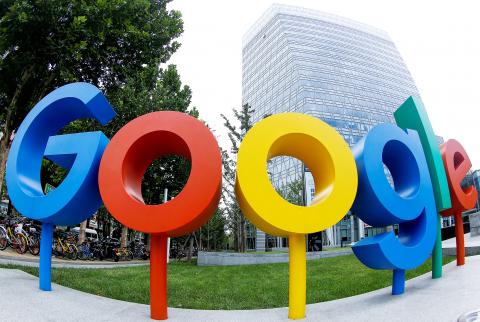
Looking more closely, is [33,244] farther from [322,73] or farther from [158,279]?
[322,73]

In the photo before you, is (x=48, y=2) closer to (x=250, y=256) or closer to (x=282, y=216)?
(x=282, y=216)

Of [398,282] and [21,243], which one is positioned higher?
[398,282]

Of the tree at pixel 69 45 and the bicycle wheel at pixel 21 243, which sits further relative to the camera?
the bicycle wheel at pixel 21 243

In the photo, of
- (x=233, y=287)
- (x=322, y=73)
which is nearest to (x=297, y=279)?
(x=233, y=287)

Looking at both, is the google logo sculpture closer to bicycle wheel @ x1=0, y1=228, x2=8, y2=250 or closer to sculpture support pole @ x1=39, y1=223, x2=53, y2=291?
sculpture support pole @ x1=39, y1=223, x2=53, y2=291

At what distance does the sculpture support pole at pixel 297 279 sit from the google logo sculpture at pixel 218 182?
0.05 feet

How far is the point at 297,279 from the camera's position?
5766 millimetres

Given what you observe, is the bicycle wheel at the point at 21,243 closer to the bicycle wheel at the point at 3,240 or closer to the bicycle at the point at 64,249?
the bicycle wheel at the point at 3,240

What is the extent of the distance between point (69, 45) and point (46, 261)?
21.0 ft

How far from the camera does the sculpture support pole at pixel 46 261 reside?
6324mm

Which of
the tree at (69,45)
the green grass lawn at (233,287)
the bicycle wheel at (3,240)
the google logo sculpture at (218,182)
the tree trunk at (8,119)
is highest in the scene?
the tree at (69,45)

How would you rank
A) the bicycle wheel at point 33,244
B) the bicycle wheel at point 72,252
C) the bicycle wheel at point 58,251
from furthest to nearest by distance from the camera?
the bicycle wheel at point 72,252 < the bicycle wheel at point 58,251 < the bicycle wheel at point 33,244

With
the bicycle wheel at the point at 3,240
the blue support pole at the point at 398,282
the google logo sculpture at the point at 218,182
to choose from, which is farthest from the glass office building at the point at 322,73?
the google logo sculpture at the point at 218,182

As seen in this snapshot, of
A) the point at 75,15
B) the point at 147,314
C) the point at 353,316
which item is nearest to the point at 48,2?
the point at 75,15
